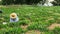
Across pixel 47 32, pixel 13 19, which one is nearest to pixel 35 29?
pixel 47 32

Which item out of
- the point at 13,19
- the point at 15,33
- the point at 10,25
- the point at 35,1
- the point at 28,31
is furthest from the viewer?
the point at 35,1

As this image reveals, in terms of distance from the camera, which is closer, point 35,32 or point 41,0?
point 35,32

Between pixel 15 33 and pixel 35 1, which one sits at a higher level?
pixel 15 33

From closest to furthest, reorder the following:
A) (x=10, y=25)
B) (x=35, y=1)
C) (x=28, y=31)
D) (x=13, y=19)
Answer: (x=28, y=31) < (x=10, y=25) < (x=13, y=19) < (x=35, y=1)

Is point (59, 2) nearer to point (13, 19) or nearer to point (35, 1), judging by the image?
point (35, 1)

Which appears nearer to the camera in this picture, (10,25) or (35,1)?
(10,25)

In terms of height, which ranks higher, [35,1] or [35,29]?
[35,29]

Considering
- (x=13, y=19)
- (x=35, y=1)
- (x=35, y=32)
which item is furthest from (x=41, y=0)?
(x=35, y=32)

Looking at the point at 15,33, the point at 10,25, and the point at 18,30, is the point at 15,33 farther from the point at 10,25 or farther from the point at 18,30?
the point at 10,25

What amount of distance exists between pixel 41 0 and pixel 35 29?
26193 mm

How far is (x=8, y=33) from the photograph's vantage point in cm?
764

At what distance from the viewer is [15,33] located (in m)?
7.57

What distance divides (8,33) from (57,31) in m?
1.76

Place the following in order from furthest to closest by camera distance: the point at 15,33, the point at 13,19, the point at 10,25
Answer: the point at 13,19 → the point at 10,25 → the point at 15,33
